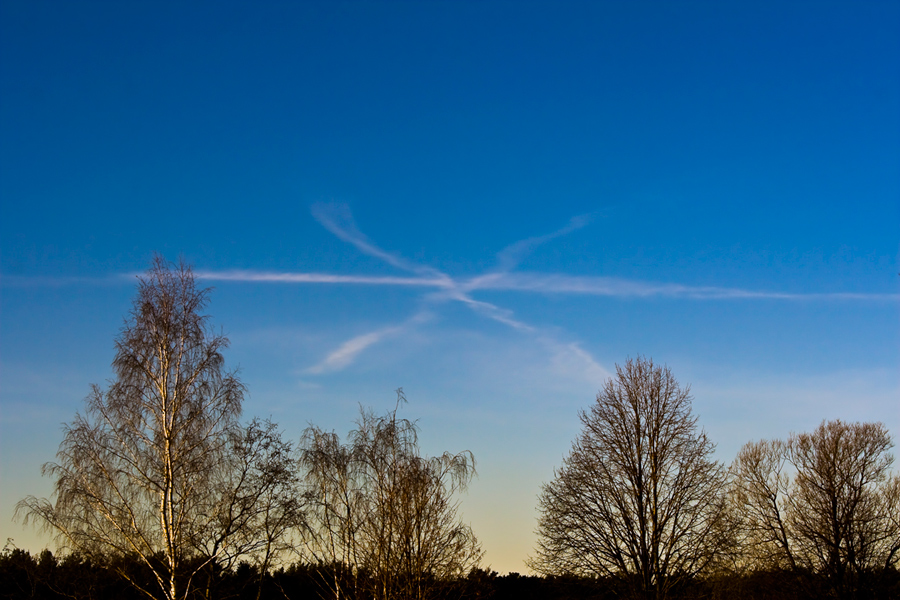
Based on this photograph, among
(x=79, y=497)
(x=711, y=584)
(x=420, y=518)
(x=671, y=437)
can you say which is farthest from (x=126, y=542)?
(x=711, y=584)

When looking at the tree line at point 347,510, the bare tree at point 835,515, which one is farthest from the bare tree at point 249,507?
the bare tree at point 835,515

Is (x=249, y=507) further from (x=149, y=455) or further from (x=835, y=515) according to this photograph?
(x=835, y=515)

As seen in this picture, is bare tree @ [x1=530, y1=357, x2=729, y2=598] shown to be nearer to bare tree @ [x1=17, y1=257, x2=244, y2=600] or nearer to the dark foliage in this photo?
the dark foliage

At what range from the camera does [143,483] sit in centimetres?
2231

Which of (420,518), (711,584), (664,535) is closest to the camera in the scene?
(420,518)

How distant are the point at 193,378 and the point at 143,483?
3.42m

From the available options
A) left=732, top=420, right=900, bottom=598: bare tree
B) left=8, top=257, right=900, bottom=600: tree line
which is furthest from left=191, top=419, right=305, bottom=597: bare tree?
left=732, top=420, right=900, bottom=598: bare tree

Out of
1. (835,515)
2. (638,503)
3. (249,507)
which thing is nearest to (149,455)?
(249,507)

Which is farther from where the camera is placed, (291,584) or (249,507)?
(291,584)

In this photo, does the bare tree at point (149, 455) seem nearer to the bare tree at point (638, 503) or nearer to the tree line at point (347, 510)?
the tree line at point (347, 510)

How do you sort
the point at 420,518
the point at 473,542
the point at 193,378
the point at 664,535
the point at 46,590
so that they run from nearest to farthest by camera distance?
the point at 420,518 < the point at 473,542 < the point at 193,378 < the point at 664,535 < the point at 46,590

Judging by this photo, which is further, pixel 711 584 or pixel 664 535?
pixel 711 584

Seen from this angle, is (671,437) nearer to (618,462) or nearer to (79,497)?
(618,462)

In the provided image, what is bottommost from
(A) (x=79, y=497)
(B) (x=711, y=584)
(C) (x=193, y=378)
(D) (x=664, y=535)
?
(B) (x=711, y=584)
